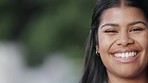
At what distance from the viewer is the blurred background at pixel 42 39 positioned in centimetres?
1352

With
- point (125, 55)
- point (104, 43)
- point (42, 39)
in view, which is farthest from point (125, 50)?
point (42, 39)

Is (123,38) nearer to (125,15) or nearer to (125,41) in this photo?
(125,41)

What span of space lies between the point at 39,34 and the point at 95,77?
7994mm

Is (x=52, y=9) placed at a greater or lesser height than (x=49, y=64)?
greater

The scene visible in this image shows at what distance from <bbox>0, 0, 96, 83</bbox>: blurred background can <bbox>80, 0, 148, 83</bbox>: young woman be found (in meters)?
7.12

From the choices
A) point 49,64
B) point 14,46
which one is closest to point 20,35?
point 14,46

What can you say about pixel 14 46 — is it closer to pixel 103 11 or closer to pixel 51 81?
pixel 51 81

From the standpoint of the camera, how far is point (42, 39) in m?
13.6

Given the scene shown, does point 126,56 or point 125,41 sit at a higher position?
point 125,41

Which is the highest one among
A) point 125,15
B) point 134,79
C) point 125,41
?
point 125,15

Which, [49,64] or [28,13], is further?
[28,13]

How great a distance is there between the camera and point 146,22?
212 inches

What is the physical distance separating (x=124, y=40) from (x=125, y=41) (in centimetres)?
1

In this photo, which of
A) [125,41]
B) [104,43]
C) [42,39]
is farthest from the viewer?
[42,39]
